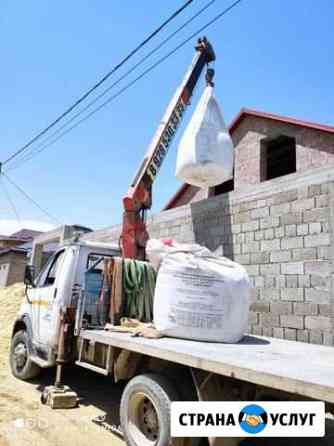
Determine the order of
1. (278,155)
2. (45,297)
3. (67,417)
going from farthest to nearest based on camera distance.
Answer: (278,155) < (45,297) < (67,417)

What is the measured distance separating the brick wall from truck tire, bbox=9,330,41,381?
3.20 metres

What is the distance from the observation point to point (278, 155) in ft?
44.8

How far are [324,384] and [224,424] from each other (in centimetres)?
88

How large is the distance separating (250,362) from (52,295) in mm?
3252

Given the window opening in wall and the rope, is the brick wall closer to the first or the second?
the rope

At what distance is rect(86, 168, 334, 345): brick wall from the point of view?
5078 mm

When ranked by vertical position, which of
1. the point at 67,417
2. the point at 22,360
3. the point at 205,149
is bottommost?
the point at 67,417

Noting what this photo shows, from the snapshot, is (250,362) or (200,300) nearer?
(250,362)

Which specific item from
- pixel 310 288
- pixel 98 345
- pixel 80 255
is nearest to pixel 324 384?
pixel 98 345

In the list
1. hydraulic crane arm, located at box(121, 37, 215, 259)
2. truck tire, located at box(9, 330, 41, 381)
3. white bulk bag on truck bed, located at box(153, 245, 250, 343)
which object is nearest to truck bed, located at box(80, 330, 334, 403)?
white bulk bag on truck bed, located at box(153, 245, 250, 343)

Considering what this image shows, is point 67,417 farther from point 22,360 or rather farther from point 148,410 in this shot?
point 22,360

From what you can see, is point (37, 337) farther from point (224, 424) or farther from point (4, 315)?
point (4, 315)

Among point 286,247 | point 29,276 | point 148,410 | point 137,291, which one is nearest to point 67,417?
point 148,410

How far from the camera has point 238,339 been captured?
3771 mm
